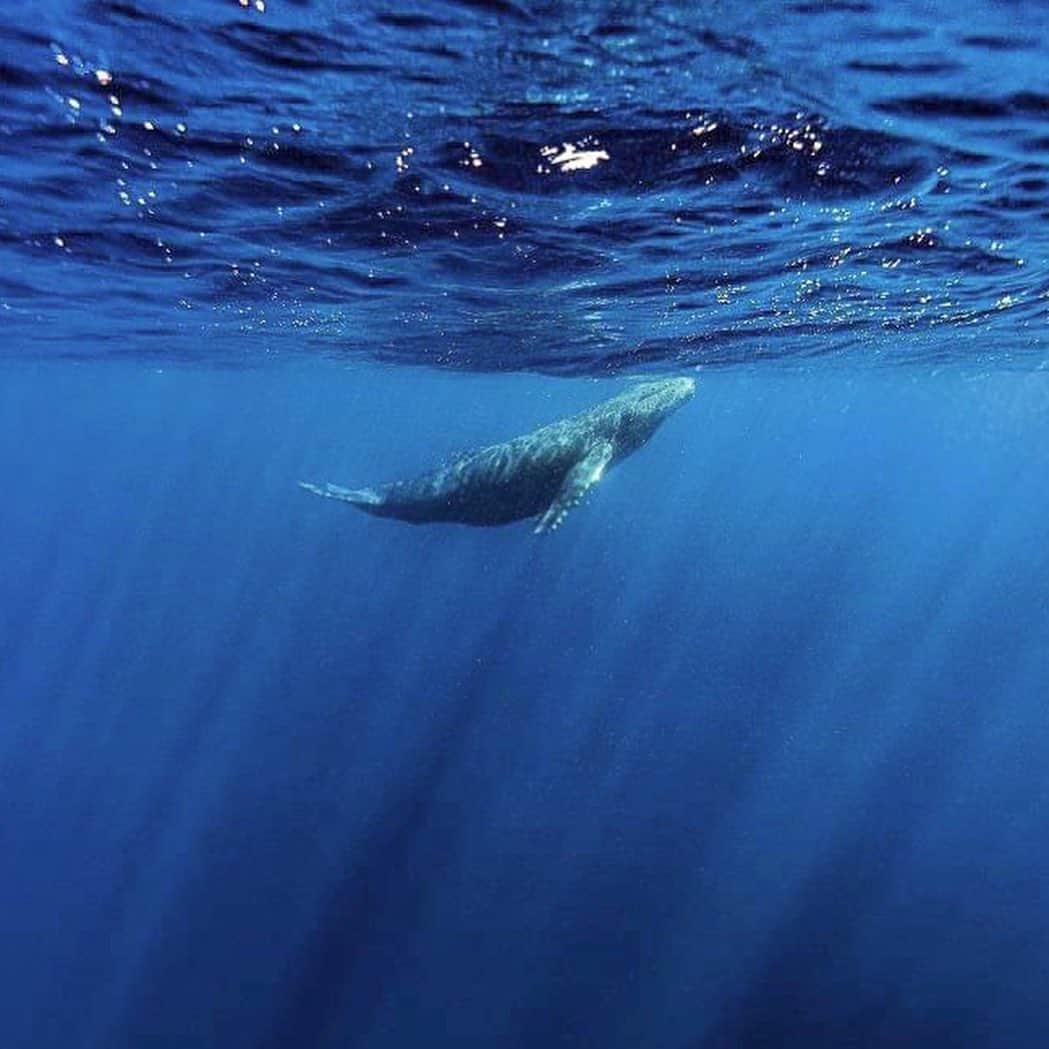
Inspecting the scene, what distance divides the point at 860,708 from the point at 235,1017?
27092 millimetres

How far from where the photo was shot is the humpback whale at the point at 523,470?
54.1 ft

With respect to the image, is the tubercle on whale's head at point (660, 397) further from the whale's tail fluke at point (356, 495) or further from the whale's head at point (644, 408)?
the whale's tail fluke at point (356, 495)

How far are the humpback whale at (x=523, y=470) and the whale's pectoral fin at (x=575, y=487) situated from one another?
1.4 inches

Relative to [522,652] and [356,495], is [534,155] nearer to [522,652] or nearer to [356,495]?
[356,495]

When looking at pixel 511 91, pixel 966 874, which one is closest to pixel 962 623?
pixel 966 874

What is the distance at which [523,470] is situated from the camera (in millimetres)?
16422

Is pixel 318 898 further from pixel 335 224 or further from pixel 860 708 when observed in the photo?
pixel 860 708

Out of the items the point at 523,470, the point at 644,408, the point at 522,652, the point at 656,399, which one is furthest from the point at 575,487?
the point at 522,652

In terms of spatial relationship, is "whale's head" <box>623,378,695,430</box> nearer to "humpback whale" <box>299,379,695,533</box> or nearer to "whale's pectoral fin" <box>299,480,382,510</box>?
"humpback whale" <box>299,379,695,533</box>

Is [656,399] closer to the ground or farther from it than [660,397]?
closer to the ground

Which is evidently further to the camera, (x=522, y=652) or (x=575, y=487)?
(x=522, y=652)

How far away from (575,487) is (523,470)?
2.38 m

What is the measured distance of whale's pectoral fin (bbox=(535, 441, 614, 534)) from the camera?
13.4 metres

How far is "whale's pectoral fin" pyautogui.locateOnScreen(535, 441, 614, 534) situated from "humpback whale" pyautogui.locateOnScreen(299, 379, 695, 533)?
0.04 meters
